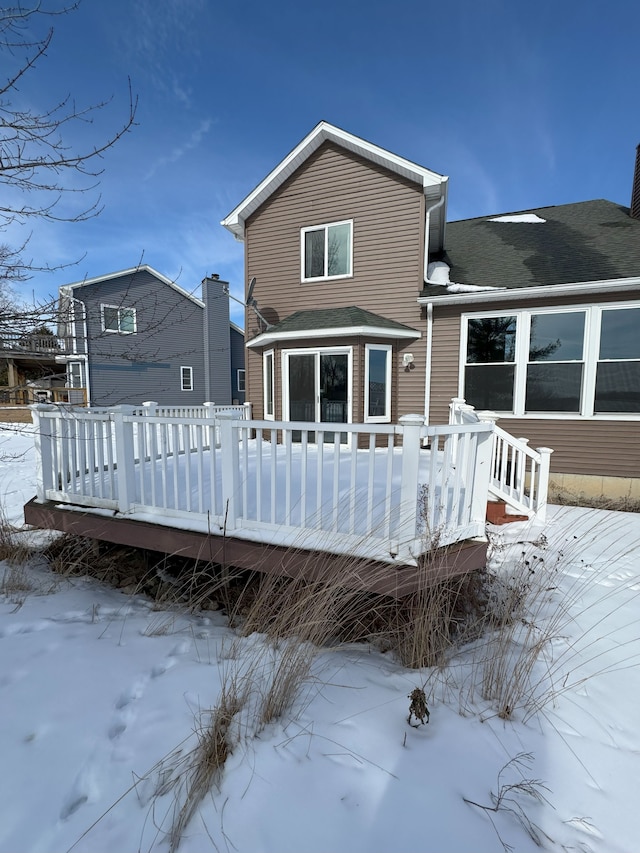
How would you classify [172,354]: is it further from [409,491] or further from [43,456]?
[409,491]

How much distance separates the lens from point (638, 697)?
7.12 ft

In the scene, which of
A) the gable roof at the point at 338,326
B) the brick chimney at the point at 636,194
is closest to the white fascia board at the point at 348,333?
the gable roof at the point at 338,326

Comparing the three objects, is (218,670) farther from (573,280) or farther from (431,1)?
(431,1)

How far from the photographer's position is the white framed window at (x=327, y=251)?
7.82m

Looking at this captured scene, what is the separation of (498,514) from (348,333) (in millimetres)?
4044

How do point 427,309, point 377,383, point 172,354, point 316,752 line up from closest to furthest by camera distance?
point 316,752
point 427,309
point 377,383
point 172,354

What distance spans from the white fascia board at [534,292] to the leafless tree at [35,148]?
5661mm

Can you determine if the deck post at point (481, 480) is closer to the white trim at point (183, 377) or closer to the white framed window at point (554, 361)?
the white framed window at point (554, 361)

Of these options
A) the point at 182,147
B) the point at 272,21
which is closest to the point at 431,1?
the point at 272,21

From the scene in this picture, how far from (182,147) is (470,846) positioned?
25.4 ft

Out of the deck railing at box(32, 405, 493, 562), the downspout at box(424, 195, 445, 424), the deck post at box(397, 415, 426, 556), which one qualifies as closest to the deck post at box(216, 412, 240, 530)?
the deck railing at box(32, 405, 493, 562)

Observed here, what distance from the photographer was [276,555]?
2844 millimetres

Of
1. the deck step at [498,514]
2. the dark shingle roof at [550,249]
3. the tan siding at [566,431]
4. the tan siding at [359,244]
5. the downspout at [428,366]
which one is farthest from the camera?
the tan siding at [359,244]

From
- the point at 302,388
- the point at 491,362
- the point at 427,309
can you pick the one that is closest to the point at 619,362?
the point at 491,362
